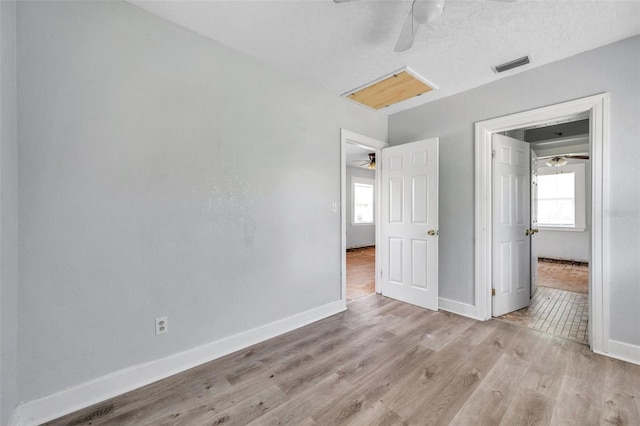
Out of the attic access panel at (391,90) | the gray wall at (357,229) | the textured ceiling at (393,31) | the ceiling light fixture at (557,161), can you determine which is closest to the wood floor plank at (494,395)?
the textured ceiling at (393,31)

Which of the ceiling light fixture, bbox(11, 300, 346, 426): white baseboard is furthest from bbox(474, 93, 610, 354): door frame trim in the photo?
the ceiling light fixture

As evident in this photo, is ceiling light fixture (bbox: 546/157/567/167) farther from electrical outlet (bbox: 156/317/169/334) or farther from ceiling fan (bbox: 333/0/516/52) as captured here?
electrical outlet (bbox: 156/317/169/334)

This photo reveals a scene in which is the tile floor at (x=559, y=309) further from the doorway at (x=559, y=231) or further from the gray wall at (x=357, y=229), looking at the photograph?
the gray wall at (x=357, y=229)

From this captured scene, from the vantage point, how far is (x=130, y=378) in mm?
1751

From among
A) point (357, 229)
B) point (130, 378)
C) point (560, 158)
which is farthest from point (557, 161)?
point (130, 378)

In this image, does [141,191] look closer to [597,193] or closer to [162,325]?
[162,325]

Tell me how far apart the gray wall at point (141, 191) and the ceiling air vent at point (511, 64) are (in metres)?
1.96

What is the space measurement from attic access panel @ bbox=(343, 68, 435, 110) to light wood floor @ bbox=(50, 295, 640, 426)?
2583 mm

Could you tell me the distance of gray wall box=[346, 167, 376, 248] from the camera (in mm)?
7812

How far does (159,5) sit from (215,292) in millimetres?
2126

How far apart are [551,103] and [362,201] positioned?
5.95m

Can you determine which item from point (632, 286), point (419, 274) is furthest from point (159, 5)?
point (632, 286)

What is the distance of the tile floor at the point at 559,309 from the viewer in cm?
261

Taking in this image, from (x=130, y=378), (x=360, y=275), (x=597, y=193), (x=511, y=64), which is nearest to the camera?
(x=130, y=378)
